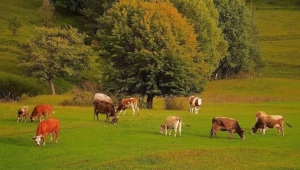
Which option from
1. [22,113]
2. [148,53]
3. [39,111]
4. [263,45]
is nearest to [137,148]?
[39,111]

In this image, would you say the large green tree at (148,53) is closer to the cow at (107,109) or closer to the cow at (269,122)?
the cow at (107,109)

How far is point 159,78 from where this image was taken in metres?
57.6

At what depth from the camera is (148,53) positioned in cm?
5547

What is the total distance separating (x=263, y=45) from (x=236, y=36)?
1069 inches

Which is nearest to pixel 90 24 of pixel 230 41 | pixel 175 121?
pixel 230 41

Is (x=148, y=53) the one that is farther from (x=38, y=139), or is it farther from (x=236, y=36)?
(x=236, y=36)

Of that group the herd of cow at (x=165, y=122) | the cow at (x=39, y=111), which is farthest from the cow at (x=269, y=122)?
the cow at (x=39, y=111)

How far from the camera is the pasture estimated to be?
1036 inches

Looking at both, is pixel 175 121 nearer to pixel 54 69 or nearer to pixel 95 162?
pixel 95 162

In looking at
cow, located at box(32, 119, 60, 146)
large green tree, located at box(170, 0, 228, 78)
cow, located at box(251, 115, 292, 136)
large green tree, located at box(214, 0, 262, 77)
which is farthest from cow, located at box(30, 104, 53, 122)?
large green tree, located at box(214, 0, 262, 77)

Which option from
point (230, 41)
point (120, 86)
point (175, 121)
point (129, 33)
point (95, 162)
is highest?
point (230, 41)

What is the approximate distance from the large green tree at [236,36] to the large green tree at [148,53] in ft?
117

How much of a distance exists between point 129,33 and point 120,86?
18.0 feet

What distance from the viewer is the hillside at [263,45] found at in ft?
267
